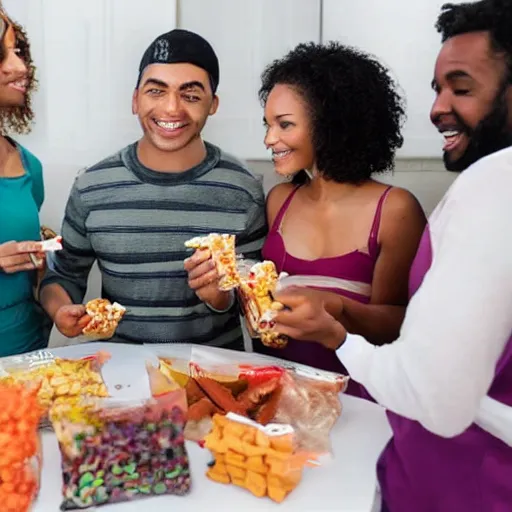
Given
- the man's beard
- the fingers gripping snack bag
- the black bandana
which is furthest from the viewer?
the black bandana

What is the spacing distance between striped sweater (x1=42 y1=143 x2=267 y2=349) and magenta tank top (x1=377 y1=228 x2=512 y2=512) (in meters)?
0.64

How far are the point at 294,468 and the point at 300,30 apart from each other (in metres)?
1.51

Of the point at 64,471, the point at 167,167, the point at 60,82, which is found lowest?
the point at 64,471

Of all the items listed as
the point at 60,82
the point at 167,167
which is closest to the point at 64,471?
the point at 167,167

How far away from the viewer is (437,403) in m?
0.70

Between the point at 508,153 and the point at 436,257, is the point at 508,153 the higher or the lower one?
the higher one

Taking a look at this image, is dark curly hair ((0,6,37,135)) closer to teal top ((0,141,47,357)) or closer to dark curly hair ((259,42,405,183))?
teal top ((0,141,47,357))

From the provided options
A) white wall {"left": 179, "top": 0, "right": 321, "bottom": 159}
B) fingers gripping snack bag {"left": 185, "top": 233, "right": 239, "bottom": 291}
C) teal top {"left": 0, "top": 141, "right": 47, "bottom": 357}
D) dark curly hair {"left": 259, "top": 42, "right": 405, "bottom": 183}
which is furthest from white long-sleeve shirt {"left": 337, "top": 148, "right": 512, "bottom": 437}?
white wall {"left": 179, "top": 0, "right": 321, "bottom": 159}

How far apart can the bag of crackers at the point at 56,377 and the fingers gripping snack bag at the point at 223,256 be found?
293mm

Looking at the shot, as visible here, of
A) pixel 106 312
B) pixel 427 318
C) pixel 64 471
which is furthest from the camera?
→ pixel 106 312

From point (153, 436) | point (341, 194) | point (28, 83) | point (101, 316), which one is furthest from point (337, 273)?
point (28, 83)

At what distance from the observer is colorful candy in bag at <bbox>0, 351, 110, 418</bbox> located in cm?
98

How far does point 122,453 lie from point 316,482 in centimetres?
29

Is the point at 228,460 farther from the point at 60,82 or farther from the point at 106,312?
the point at 60,82
